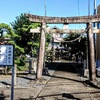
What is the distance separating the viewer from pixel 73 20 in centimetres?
1648

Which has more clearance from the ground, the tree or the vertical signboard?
the tree

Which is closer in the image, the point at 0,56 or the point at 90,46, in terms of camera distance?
the point at 0,56

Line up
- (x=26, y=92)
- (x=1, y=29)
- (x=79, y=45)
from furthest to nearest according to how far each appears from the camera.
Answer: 1. (x=79, y=45)
2. (x=1, y=29)
3. (x=26, y=92)

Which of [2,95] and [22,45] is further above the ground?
[22,45]

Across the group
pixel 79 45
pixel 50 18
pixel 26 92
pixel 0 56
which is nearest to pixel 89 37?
pixel 50 18

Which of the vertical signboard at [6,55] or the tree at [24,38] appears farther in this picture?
the tree at [24,38]

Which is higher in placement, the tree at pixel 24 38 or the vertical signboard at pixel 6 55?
the tree at pixel 24 38

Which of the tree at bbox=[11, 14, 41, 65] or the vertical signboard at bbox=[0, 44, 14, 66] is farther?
the tree at bbox=[11, 14, 41, 65]

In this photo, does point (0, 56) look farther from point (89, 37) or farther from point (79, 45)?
point (79, 45)

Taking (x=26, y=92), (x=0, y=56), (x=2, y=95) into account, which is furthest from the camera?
(x=26, y=92)

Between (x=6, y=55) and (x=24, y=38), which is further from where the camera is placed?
(x=24, y=38)

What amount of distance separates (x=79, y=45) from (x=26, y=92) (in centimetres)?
2926

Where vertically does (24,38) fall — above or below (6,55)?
above

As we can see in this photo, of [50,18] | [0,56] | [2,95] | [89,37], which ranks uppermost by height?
[50,18]
